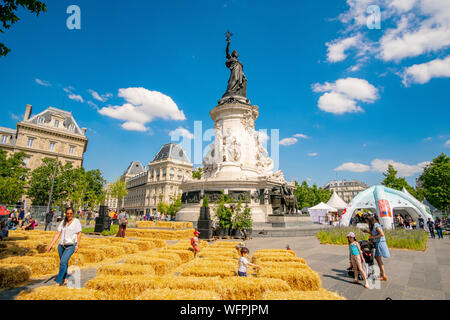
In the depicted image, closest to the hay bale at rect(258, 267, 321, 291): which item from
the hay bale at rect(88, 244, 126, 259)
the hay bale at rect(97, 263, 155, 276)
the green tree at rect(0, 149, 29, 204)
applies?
the hay bale at rect(97, 263, 155, 276)

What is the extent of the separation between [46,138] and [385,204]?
69087 millimetres

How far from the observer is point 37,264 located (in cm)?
711

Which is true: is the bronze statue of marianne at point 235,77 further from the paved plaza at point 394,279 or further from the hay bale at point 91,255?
the hay bale at point 91,255

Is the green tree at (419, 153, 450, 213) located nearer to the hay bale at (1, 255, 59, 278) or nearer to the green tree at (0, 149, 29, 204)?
the hay bale at (1, 255, 59, 278)

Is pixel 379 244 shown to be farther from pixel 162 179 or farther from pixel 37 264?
pixel 162 179

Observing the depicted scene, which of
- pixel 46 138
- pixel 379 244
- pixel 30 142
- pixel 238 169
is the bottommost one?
pixel 379 244

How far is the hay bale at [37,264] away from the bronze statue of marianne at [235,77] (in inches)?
1119

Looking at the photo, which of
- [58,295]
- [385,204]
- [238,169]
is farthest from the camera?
[238,169]

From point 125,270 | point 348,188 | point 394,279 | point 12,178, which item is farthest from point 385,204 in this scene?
point 348,188

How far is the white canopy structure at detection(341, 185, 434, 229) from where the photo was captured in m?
22.6

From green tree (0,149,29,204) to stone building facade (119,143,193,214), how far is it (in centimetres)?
3972

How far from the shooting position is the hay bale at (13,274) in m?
5.99

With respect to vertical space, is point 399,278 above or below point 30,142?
below

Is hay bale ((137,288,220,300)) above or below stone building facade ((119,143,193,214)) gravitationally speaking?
below
